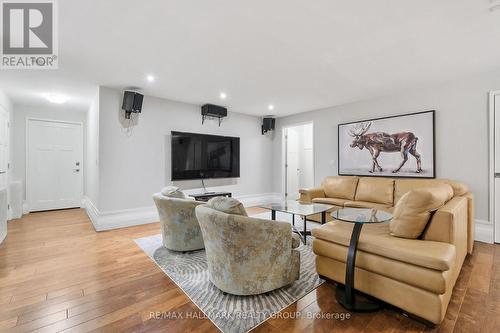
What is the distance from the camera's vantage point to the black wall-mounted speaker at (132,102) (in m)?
3.93

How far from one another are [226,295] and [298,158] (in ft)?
17.4

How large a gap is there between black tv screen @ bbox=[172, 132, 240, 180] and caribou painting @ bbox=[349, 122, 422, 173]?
2.66 m

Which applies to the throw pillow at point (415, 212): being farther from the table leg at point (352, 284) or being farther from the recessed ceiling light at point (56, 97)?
the recessed ceiling light at point (56, 97)

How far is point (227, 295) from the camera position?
195 cm

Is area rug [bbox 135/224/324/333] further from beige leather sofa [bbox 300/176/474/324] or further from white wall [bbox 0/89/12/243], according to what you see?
white wall [bbox 0/89/12/243]

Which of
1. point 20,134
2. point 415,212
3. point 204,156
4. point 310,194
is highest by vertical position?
point 20,134

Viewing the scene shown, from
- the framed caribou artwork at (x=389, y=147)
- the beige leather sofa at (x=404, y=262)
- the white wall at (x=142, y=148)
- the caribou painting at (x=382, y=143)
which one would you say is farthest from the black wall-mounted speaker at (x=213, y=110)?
the beige leather sofa at (x=404, y=262)

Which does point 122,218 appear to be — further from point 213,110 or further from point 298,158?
point 298,158

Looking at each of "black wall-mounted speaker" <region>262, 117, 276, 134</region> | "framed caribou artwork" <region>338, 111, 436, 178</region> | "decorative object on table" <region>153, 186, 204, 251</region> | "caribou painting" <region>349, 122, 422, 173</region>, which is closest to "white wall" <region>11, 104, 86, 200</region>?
"decorative object on table" <region>153, 186, 204, 251</region>

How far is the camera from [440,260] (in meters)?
1.48

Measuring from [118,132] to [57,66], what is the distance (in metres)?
1.26

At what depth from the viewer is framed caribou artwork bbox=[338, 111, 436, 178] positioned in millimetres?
3804

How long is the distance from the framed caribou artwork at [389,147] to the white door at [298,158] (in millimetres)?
1702

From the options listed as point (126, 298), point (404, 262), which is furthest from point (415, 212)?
point (126, 298)
